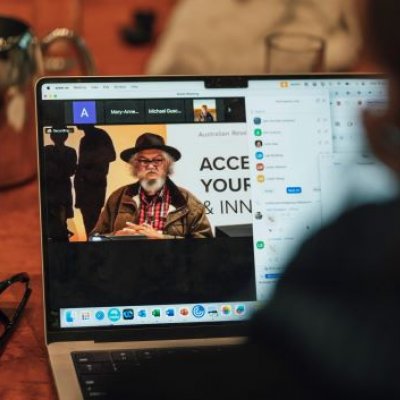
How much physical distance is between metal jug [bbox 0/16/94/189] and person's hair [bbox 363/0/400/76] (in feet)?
2.28

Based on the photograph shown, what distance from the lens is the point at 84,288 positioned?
0.81 m

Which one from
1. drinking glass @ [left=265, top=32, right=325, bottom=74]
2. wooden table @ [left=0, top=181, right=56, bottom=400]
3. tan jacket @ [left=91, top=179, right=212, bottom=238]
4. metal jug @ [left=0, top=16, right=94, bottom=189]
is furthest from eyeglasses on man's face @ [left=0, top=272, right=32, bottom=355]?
drinking glass @ [left=265, top=32, right=325, bottom=74]

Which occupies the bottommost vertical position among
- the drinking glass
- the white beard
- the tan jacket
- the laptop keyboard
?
the laptop keyboard

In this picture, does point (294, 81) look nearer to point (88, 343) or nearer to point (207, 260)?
point (207, 260)

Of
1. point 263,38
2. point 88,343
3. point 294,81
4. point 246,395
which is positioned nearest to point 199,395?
point 246,395

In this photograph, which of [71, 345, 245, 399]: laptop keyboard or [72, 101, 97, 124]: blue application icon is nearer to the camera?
[71, 345, 245, 399]: laptop keyboard

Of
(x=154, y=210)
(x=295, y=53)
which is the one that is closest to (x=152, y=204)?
(x=154, y=210)

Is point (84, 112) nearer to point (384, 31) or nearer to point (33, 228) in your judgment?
point (33, 228)

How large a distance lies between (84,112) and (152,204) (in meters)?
0.11

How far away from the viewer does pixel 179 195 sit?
839 millimetres

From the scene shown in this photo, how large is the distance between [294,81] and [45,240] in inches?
11.4

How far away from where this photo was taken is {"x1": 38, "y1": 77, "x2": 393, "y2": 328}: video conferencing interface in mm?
818

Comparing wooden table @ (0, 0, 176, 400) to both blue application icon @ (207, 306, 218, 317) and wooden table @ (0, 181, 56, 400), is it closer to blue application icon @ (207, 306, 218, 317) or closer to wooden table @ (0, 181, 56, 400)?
wooden table @ (0, 181, 56, 400)

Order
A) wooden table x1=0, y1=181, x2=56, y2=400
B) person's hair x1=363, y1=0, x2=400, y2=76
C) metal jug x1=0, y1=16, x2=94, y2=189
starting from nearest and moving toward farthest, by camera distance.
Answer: person's hair x1=363, y1=0, x2=400, y2=76 → wooden table x1=0, y1=181, x2=56, y2=400 → metal jug x1=0, y1=16, x2=94, y2=189
